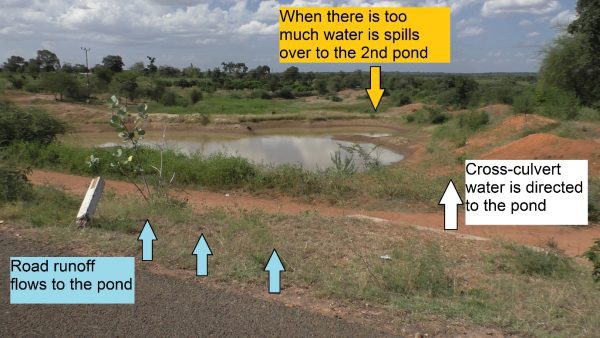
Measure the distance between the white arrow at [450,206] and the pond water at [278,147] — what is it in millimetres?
13890

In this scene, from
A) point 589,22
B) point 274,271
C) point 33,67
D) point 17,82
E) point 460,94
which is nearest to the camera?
point 274,271

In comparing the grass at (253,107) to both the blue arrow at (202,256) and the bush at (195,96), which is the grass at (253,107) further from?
the blue arrow at (202,256)

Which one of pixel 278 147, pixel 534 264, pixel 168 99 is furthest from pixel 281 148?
pixel 534 264

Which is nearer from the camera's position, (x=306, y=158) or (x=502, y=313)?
(x=502, y=313)

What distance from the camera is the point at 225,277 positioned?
463cm

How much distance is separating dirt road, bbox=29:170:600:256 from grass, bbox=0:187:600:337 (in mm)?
1834

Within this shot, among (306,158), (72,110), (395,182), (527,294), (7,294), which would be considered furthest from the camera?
(72,110)

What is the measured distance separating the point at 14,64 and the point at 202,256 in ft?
248

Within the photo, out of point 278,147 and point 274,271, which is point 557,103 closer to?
point 278,147

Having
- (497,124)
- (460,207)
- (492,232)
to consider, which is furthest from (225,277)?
(497,124)

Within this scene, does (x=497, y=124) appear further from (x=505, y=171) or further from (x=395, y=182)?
(x=505, y=171)

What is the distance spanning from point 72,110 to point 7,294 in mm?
41218

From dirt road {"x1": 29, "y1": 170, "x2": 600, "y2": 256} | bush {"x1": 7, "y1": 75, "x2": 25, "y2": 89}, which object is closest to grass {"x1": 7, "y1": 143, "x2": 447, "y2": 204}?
dirt road {"x1": 29, "y1": 170, "x2": 600, "y2": 256}

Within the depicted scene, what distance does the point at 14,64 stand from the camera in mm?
69188
